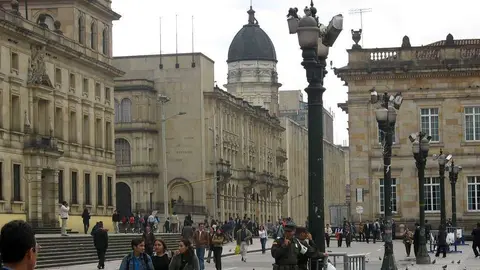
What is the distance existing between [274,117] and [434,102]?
198 ft

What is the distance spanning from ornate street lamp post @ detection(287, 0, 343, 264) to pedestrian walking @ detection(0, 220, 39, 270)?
1137 centimetres

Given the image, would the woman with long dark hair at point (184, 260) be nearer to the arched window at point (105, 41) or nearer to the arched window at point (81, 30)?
the arched window at point (81, 30)

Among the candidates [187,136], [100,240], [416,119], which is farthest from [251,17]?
[100,240]

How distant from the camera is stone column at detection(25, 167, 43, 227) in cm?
6172

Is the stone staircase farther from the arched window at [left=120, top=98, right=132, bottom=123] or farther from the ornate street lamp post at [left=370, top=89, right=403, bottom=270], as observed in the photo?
the arched window at [left=120, top=98, right=132, bottom=123]

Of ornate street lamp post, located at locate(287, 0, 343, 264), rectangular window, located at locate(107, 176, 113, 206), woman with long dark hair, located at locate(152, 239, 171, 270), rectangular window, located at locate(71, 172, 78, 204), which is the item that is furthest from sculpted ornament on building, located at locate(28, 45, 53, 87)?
woman with long dark hair, located at locate(152, 239, 171, 270)

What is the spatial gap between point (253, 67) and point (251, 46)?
2.93m

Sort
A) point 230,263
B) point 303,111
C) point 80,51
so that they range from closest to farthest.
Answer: point 230,263
point 80,51
point 303,111

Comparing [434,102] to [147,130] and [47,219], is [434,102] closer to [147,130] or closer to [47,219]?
[47,219]

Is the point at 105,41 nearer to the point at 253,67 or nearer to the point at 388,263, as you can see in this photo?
the point at 388,263

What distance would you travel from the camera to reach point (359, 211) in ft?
234

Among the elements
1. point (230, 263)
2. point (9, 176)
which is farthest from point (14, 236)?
point (9, 176)

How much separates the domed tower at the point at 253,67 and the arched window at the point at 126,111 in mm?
62780

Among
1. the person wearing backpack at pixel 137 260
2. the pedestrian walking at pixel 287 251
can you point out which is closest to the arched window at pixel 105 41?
the pedestrian walking at pixel 287 251
